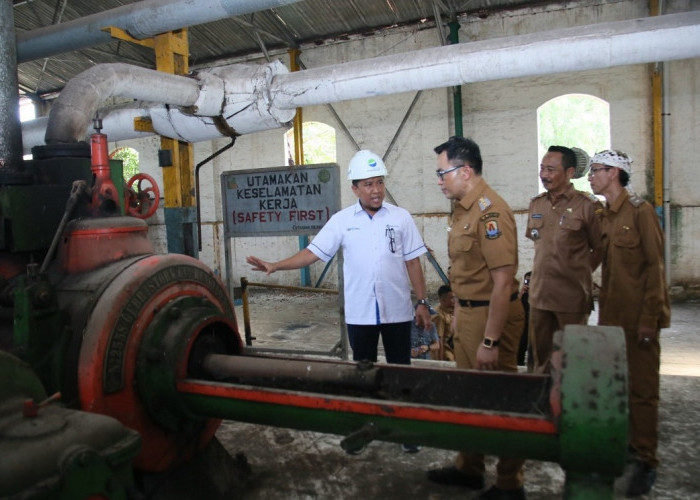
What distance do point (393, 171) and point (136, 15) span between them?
5.40m

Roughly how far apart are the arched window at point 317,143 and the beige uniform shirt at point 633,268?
7802mm

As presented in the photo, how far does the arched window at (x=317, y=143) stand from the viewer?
406 inches

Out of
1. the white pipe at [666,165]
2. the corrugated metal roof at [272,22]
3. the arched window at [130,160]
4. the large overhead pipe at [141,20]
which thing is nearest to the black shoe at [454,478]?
the large overhead pipe at [141,20]

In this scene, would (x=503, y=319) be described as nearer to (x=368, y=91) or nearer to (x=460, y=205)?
(x=460, y=205)

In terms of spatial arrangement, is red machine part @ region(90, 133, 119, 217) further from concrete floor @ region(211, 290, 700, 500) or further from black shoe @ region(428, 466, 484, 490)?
black shoe @ region(428, 466, 484, 490)

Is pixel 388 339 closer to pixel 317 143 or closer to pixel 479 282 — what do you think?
pixel 479 282

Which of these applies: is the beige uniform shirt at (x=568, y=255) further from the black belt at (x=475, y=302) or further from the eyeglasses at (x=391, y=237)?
the eyeglasses at (x=391, y=237)

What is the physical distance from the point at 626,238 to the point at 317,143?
324 inches

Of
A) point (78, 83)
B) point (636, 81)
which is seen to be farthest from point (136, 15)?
point (636, 81)

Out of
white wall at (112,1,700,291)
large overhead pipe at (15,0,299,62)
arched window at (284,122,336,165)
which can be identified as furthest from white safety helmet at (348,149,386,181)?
arched window at (284,122,336,165)

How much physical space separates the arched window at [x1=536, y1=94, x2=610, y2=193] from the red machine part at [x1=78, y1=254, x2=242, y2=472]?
731cm

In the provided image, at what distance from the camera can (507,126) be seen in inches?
336

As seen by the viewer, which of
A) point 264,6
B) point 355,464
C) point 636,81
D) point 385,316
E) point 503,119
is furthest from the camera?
point 503,119

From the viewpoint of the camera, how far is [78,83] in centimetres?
303
